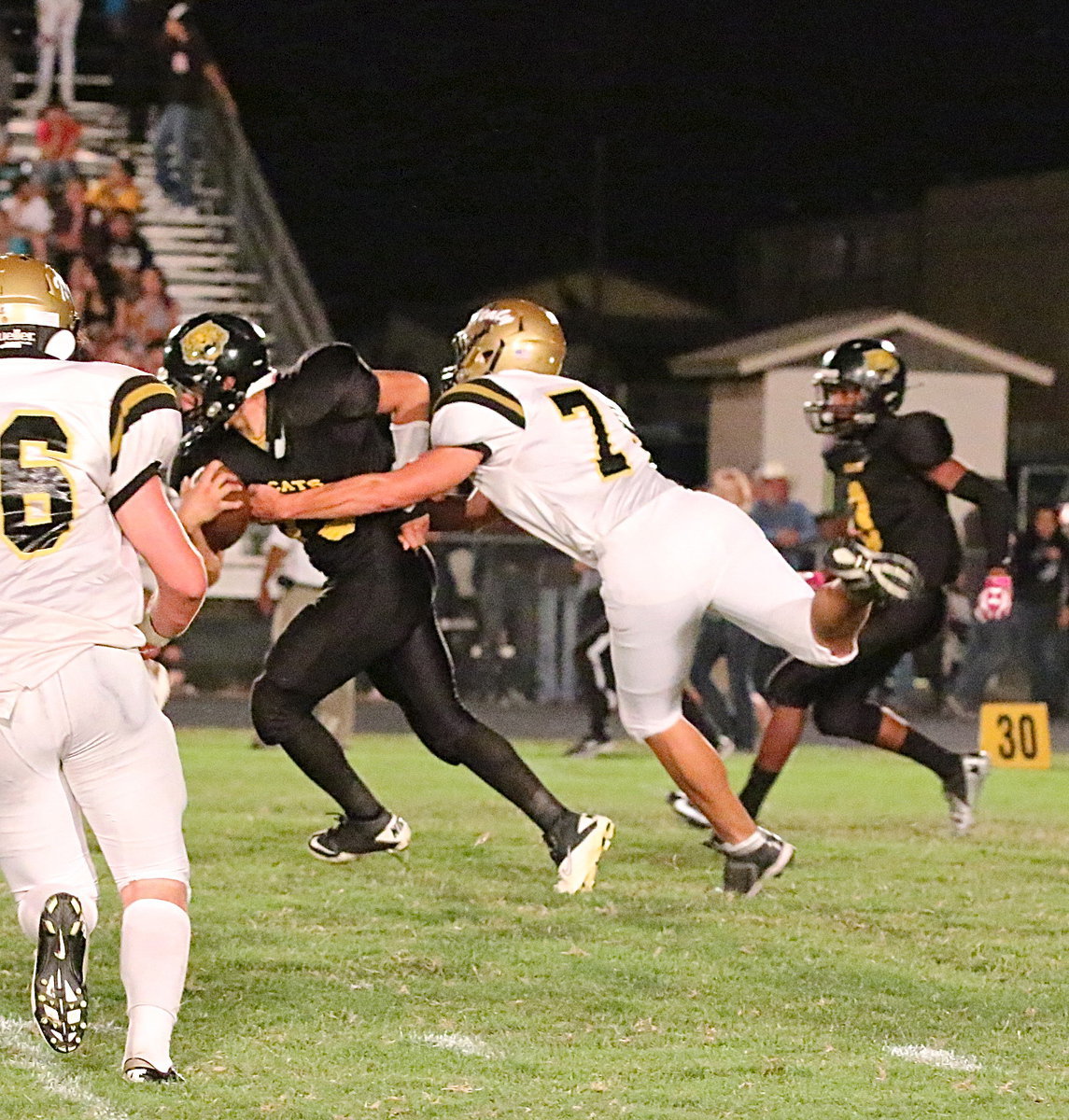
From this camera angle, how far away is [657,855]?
300 inches

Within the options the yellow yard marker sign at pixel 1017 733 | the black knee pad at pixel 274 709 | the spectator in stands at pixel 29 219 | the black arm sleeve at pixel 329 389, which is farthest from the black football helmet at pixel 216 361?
the spectator in stands at pixel 29 219

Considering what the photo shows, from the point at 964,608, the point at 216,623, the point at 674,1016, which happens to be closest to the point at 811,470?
the point at 964,608

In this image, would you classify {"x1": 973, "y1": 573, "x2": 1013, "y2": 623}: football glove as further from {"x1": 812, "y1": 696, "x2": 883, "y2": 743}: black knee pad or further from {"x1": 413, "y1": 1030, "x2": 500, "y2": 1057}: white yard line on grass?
{"x1": 413, "y1": 1030, "x2": 500, "y2": 1057}: white yard line on grass

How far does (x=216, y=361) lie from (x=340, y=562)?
0.73m

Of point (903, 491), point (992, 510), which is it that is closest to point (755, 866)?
point (903, 491)

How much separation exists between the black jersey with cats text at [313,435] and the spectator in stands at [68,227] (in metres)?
12.2

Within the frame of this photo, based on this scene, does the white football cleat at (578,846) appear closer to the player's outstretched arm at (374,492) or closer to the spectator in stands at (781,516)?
the player's outstretched arm at (374,492)

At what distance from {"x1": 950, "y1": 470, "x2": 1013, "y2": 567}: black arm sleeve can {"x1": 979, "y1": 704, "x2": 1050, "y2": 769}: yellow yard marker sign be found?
3256mm

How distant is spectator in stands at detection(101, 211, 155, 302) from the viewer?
17938mm

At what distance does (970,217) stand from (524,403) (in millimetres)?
29434

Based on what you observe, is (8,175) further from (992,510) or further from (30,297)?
(30,297)

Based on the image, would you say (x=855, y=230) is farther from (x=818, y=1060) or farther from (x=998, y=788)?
(x=818, y=1060)

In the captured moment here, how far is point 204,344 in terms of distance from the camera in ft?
20.0

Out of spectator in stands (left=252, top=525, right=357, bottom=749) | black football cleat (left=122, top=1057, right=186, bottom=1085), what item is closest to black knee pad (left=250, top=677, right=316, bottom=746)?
black football cleat (left=122, top=1057, right=186, bottom=1085)
